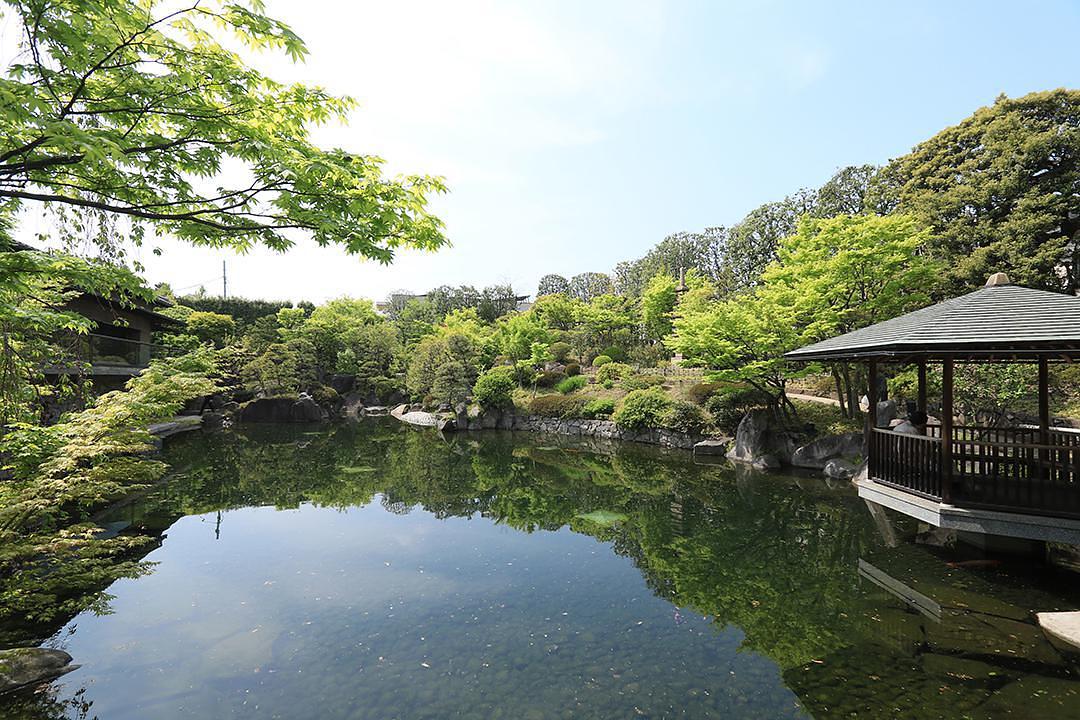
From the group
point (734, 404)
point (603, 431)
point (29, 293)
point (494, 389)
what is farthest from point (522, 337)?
point (29, 293)

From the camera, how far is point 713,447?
1409 centimetres

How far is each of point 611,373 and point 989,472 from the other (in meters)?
16.3

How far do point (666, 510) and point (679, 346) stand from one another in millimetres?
5411

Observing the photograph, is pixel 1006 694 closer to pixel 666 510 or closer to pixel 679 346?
pixel 666 510

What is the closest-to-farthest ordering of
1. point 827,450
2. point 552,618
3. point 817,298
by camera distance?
point 552,618 < point 817,298 < point 827,450

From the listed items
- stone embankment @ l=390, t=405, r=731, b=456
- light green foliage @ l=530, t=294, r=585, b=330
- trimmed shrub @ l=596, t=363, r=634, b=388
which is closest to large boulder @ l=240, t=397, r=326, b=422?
stone embankment @ l=390, t=405, r=731, b=456

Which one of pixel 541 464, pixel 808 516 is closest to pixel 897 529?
pixel 808 516

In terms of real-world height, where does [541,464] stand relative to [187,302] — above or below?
below

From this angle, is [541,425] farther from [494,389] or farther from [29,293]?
[29,293]

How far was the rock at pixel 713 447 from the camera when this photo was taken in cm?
1406

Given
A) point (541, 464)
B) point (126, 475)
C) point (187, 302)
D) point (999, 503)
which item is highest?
point (187, 302)

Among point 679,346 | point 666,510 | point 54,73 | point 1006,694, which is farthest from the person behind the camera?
point 679,346

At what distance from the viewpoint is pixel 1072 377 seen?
12102mm

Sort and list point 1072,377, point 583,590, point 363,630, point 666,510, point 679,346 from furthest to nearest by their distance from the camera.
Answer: point 679,346 < point 1072,377 < point 666,510 < point 583,590 < point 363,630
